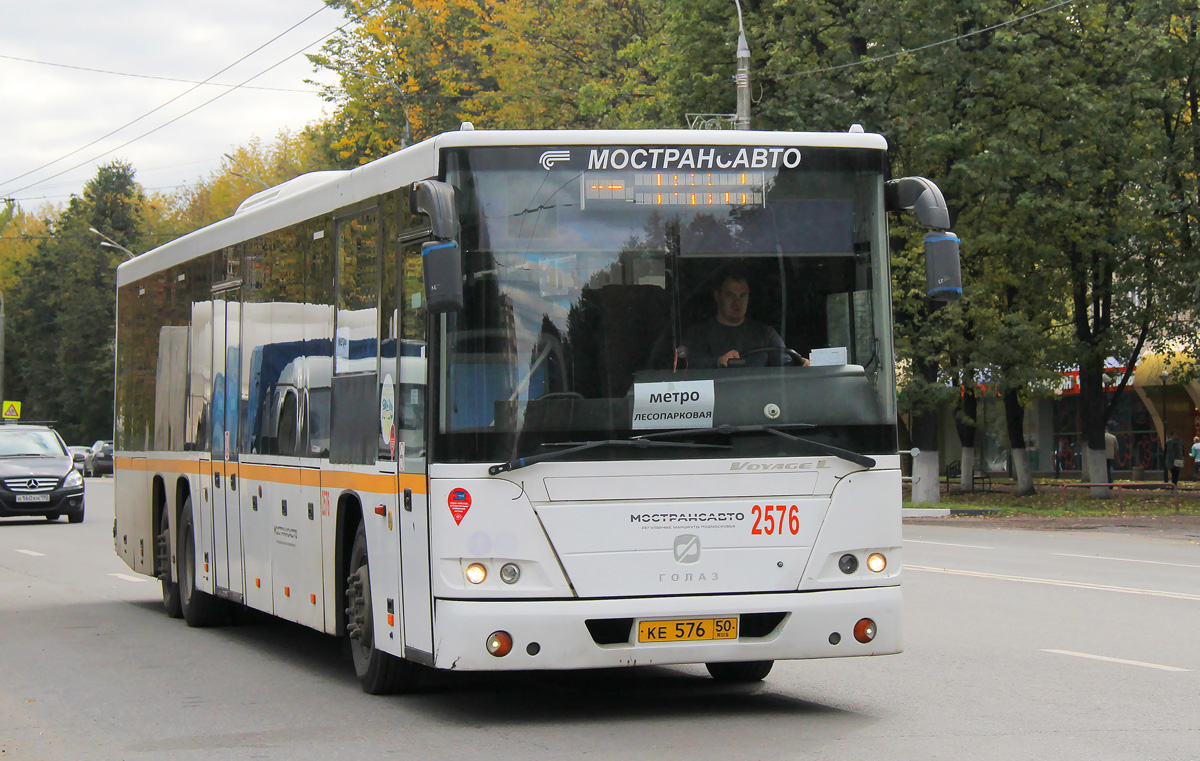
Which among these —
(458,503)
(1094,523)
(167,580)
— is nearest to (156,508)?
(167,580)

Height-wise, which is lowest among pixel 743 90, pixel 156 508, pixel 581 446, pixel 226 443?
pixel 156 508

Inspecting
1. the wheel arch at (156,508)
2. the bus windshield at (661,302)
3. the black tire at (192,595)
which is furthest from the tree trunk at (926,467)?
the bus windshield at (661,302)

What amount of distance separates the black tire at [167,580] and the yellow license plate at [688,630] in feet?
23.6

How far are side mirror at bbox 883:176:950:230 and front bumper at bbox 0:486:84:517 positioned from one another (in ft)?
84.3

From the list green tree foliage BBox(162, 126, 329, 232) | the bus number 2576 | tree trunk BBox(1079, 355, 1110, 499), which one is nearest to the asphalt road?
the bus number 2576

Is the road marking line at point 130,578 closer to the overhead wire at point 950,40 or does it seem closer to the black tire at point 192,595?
the black tire at point 192,595

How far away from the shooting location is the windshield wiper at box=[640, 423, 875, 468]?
810cm

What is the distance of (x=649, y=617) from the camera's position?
26.1 feet

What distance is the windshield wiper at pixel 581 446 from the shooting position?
794cm

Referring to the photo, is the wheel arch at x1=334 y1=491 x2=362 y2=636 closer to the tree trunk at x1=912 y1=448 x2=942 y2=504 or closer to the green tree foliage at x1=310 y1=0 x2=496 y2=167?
the tree trunk at x1=912 y1=448 x2=942 y2=504

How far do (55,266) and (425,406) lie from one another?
90.6 m

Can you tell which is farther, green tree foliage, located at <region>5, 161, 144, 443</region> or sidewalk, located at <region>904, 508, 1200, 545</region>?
green tree foliage, located at <region>5, 161, 144, 443</region>

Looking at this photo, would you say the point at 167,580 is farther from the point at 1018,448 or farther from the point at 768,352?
the point at 1018,448

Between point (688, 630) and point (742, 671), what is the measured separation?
180 cm
